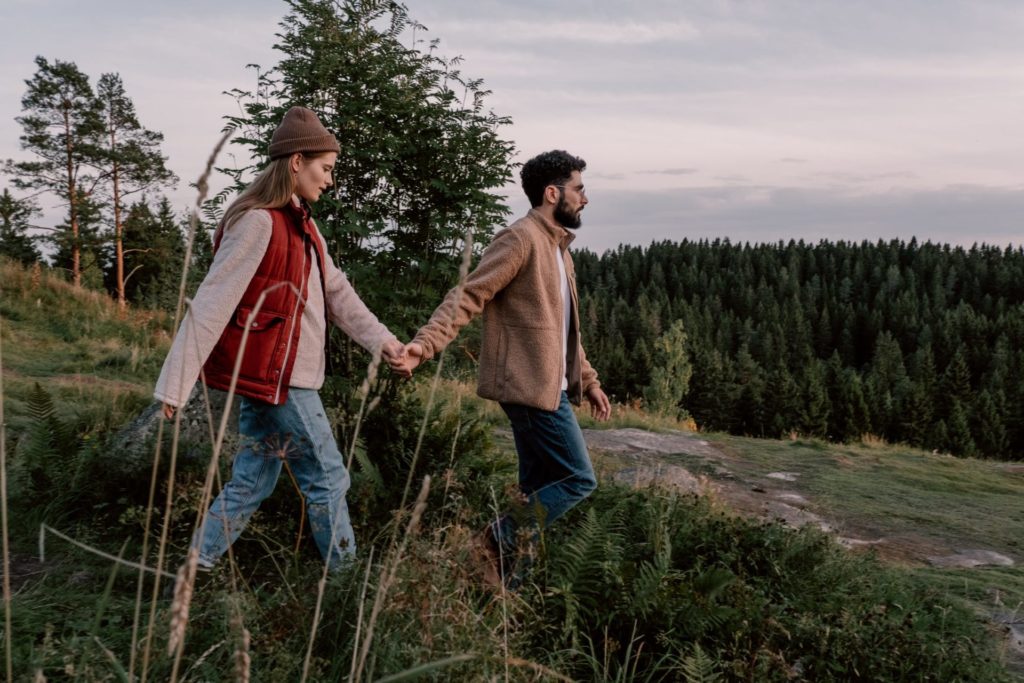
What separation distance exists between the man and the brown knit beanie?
2.92ft

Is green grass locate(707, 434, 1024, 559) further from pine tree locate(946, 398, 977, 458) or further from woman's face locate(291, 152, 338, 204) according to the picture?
pine tree locate(946, 398, 977, 458)

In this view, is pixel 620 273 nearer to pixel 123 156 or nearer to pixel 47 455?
pixel 123 156

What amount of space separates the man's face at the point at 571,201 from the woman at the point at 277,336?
1.12m

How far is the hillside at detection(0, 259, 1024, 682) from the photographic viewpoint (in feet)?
8.29

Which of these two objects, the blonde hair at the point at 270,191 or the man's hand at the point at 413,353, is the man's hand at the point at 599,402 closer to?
the man's hand at the point at 413,353

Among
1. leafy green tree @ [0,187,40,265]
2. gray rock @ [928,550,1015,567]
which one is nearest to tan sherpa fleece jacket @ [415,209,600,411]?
gray rock @ [928,550,1015,567]

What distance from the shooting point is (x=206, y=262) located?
241 inches

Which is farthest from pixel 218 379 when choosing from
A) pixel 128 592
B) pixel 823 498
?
pixel 823 498

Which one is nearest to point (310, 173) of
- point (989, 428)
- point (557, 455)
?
point (557, 455)

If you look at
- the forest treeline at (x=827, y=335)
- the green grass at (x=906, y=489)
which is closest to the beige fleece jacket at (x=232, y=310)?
the green grass at (x=906, y=489)

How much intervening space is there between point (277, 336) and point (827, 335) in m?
132

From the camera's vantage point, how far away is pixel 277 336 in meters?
3.15

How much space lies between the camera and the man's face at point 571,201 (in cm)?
397

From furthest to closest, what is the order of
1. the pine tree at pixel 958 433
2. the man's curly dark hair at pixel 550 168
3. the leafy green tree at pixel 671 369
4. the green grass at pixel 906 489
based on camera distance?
the pine tree at pixel 958 433 → the leafy green tree at pixel 671 369 → the green grass at pixel 906 489 → the man's curly dark hair at pixel 550 168
